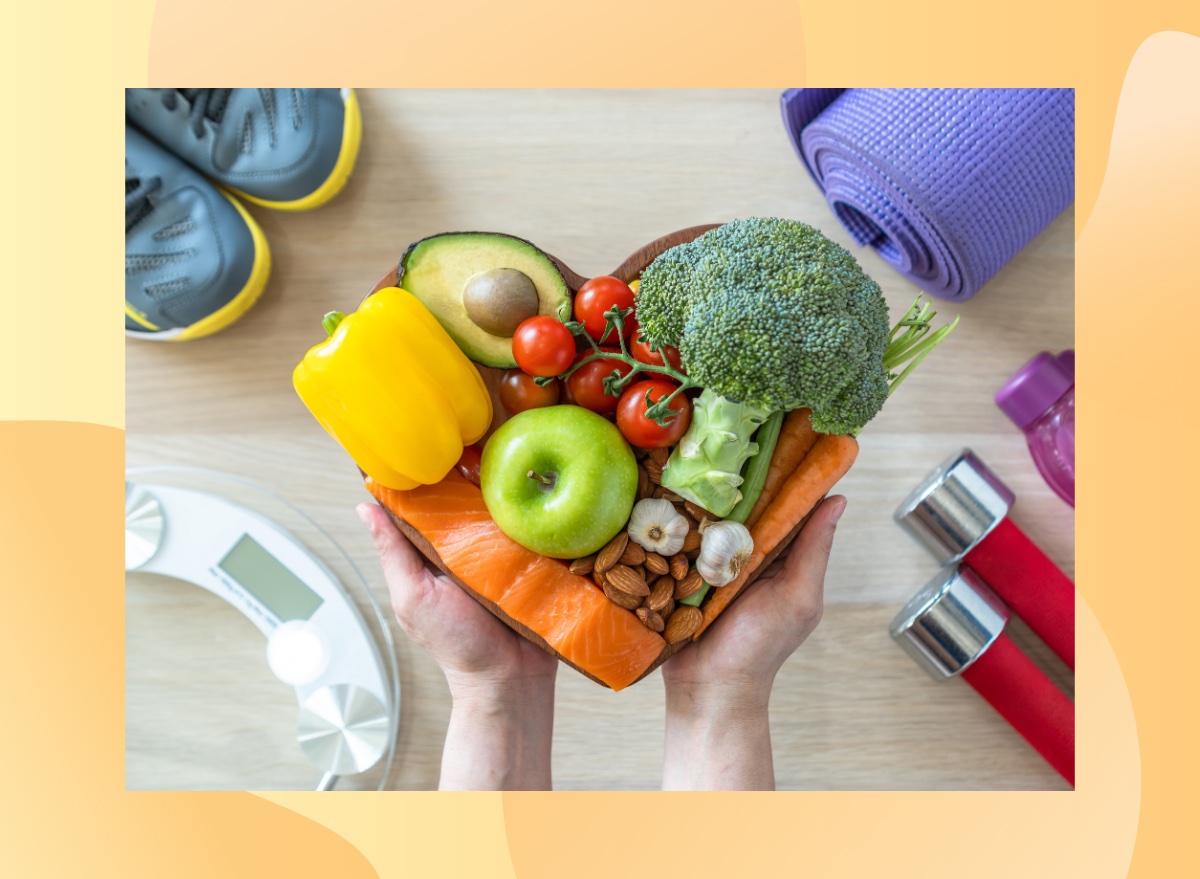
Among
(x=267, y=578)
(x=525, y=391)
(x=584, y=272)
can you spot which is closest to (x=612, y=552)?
(x=525, y=391)

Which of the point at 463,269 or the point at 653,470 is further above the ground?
the point at 463,269

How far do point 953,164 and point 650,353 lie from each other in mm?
546

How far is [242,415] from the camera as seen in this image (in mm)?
1477

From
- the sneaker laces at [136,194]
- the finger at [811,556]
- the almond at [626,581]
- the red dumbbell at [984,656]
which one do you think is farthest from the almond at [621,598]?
the sneaker laces at [136,194]

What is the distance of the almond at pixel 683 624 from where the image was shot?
3.67 feet

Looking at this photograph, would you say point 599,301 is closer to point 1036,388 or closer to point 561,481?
point 561,481

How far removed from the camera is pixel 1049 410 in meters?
1.47

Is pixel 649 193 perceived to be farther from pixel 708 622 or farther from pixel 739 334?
pixel 708 622

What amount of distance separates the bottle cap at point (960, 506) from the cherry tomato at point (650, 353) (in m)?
0.58

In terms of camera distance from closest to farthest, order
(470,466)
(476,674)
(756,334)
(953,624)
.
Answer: (756,334) < (470,466) < (476,674) < (953,624)

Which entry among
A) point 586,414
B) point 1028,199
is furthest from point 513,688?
point 1028,199

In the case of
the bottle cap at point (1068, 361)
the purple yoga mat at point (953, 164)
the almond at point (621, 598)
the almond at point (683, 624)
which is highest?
the purple yoga mat at point (953, 164)

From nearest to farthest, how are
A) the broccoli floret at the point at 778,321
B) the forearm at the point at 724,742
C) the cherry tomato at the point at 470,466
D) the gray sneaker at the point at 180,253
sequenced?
the broccoli floret at the point at 778,321 < the cherry tomato at the point at 470,466 < the forearm at the point at 724,742 < the gray sneaker at the point at 180,253

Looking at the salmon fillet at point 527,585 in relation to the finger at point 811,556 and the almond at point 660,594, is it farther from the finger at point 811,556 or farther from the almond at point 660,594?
the finger at point 811,556
